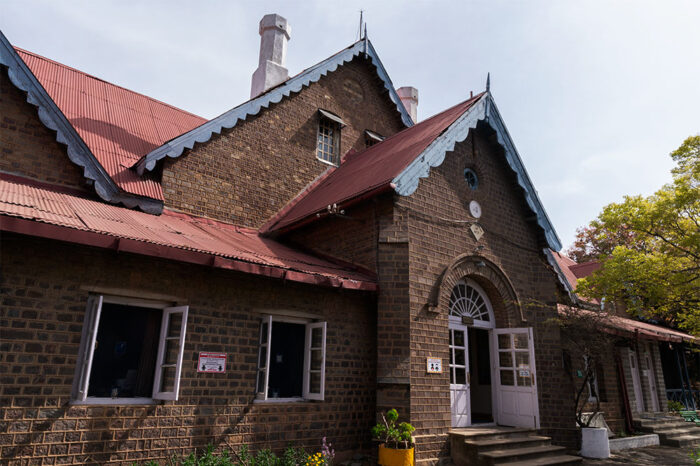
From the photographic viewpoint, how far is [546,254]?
12.5 metres

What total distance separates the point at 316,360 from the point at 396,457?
210 centimetres

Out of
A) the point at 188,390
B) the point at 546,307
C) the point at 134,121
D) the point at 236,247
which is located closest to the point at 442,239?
the point at 546,307

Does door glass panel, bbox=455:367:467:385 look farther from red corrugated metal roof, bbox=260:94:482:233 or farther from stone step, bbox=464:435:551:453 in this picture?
red corrugated metal roof, bbox=260:94:482:233

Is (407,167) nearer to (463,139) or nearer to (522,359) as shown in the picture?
(463,139)

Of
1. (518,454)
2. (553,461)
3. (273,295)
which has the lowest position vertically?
(553,461)

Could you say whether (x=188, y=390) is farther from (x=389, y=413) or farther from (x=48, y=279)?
(x=389, y=413)

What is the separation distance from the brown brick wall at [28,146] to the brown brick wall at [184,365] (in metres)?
3.24

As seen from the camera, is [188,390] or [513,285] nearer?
[188,390]

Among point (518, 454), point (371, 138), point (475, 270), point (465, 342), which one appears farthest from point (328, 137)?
point (518, 454)

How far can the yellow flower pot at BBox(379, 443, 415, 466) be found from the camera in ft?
25.1

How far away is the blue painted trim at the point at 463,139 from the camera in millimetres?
9531

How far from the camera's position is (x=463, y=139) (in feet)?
34.9

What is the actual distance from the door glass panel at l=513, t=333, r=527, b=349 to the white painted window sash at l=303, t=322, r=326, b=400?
15.2 feet

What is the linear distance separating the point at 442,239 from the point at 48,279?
22.6ft
